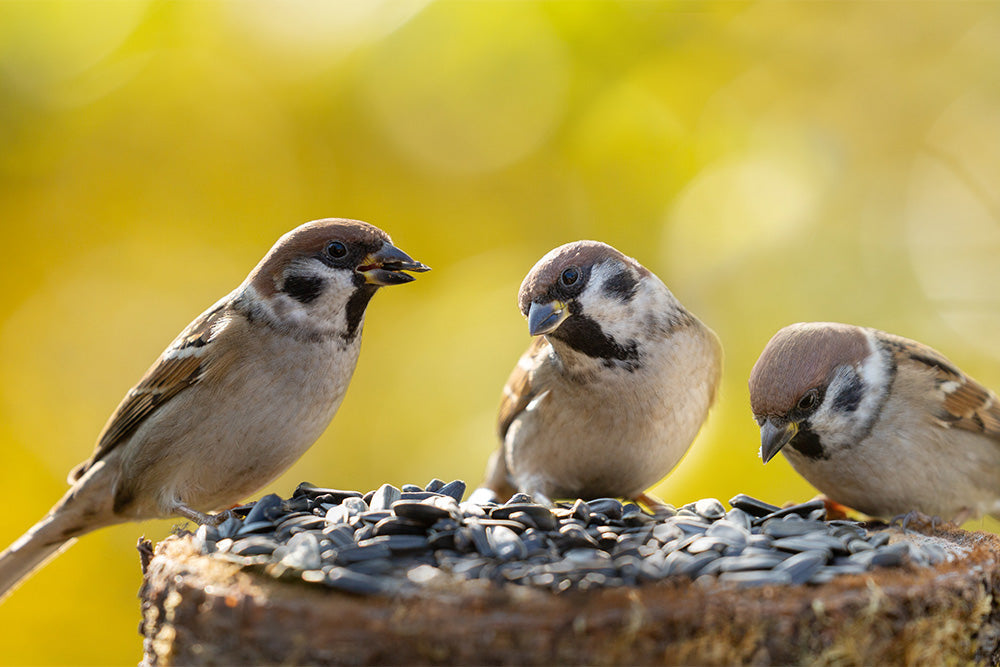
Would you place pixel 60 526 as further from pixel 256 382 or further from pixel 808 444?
pixel 808 444

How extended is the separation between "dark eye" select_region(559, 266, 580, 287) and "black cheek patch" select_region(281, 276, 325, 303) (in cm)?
73

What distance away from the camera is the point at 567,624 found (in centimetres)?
152

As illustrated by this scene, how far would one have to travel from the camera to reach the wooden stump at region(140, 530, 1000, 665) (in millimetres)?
1519

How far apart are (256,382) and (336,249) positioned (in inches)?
18.4

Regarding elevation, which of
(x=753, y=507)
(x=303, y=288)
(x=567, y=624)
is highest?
(x=303, y=288)

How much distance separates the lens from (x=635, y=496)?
2.88 metres

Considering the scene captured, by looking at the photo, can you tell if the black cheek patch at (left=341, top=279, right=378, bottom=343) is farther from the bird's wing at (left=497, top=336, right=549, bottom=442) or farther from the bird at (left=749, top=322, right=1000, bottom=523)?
the bird at (left=749, top=322, right=1000, bottom=523)

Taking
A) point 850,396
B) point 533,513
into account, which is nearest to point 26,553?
point 533,513

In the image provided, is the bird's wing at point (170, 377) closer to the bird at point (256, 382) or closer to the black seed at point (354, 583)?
the bird at point (256, 382)

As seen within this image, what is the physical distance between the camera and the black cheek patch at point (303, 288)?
102 inches

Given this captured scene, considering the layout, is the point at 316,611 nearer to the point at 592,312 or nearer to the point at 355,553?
the point at 355,553

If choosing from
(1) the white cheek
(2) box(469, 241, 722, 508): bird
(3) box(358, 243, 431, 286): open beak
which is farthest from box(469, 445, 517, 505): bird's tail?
(3) box(358, 243, 431, 286): open beak

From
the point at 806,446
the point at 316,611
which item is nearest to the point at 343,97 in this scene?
the point at 806,446

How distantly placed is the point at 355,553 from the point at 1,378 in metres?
3.25
